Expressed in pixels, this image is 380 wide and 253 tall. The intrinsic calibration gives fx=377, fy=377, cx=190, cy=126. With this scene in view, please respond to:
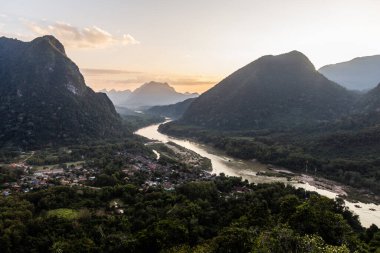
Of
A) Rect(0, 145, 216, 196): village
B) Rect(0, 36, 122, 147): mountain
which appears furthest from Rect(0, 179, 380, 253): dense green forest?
Rect(0, 36, 122, 147): mountain

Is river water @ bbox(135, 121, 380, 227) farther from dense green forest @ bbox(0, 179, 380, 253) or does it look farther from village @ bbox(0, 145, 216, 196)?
dense green forest @ bbox(0, 179, 380, 253)

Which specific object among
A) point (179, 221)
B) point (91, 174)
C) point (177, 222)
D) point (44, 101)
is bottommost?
point (91, 174)

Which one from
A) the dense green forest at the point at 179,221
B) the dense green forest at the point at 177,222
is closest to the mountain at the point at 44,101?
the dense green forest at the point at 179,221

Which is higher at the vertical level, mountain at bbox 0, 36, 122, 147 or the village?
mountain at bbox 0, 36, 122, 147

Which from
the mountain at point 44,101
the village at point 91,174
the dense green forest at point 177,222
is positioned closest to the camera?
the dense green forest at point 177,222

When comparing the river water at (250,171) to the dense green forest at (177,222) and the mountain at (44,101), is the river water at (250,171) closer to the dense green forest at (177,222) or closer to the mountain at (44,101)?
the dense green forest at (177,222)

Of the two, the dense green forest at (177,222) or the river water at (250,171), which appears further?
the river water at (250,171)

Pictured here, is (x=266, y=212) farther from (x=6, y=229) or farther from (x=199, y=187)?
(x=6, y=229)

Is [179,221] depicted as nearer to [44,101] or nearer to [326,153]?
Result: [326,153]

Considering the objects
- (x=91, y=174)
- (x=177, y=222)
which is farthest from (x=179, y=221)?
(x=91, y=174)
